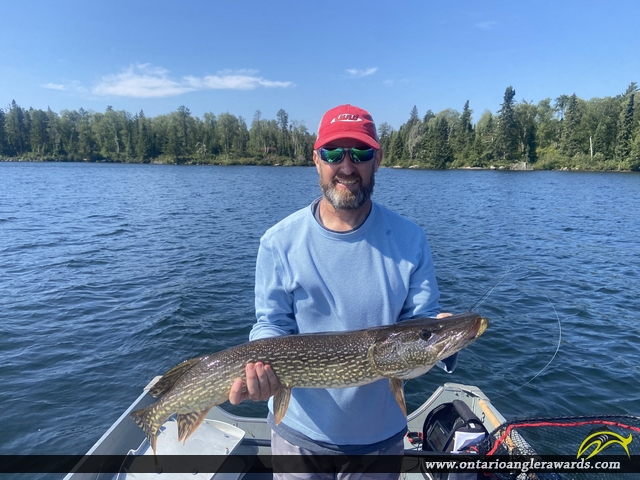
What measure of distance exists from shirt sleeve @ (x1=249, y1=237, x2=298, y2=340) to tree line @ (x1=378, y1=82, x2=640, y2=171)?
75.0 m

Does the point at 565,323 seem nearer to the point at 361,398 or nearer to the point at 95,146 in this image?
the point at 361,398

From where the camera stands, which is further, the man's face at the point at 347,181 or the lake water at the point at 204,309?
the lake water at the point at 204,309

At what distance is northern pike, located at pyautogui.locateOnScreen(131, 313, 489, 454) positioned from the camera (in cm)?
222

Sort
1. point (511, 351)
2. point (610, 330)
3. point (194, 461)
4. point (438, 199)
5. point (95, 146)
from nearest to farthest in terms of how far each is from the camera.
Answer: point (194, 461), point (511, 351), point (610, 330), point (438, 199), point (95, 146)

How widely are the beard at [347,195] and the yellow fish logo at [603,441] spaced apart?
2.53 meters

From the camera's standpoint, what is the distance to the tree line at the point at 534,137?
207 ft

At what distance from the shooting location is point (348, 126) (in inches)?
91.3

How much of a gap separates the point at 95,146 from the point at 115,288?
96641mm

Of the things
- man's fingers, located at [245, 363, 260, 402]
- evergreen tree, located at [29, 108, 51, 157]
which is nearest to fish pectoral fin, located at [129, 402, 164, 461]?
man's fingers, located at [245, 363, 260, 402]

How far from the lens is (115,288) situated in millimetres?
10188

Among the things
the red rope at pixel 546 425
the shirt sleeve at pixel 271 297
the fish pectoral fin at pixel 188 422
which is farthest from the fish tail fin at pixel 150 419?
the red rope at pixel 546 425

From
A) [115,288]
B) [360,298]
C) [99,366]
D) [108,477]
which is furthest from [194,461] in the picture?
[115,288]

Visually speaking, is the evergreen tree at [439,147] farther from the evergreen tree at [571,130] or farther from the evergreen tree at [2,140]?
the evergreen tree at [2,140]

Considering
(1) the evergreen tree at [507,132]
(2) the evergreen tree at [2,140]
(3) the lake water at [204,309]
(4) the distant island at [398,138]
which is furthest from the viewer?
(2) the evergreen tree at [2,140]
